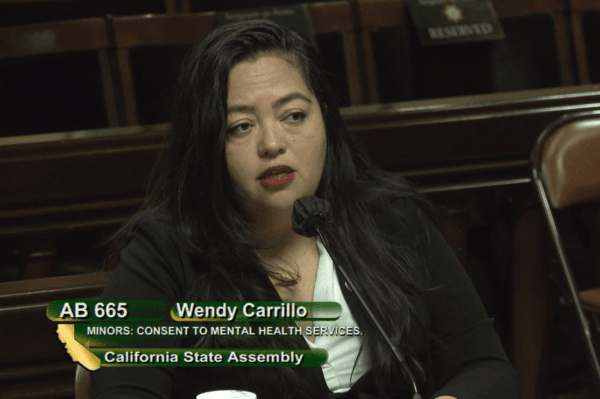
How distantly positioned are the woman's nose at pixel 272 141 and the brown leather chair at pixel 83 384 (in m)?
0.26

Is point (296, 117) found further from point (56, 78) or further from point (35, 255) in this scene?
point (56, 78)

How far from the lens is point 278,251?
718 millimetres

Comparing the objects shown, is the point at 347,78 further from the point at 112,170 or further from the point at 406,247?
the point at 406,247

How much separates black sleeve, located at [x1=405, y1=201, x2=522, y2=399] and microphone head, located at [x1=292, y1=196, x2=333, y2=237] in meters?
0.22

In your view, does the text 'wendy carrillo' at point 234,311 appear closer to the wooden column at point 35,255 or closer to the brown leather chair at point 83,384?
the brown leather chair at point 83,384

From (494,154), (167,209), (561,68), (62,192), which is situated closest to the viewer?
(167,209)

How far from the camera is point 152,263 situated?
25.6 inches

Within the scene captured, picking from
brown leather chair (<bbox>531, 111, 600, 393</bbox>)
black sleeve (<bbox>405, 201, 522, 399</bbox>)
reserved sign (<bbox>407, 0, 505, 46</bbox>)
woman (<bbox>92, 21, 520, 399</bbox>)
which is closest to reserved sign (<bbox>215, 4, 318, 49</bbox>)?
reserved sign (<bbox>407, 0, 505, 46</bbox>)

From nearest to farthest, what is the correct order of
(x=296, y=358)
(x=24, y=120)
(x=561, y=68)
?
1. (x=296, y=358)
2. (x=24, y=120)
3. (x=561, y=68)

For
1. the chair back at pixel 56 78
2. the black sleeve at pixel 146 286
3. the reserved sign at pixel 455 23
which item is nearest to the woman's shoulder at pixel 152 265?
the black sleeve at pixel 146 286

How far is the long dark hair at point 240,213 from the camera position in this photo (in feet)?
2.15

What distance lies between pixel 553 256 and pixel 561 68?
0.80m

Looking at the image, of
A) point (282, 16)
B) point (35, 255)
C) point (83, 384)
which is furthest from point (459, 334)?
point (282, 16)

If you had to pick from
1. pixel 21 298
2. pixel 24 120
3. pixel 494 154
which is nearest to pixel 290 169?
pixel 21 298
